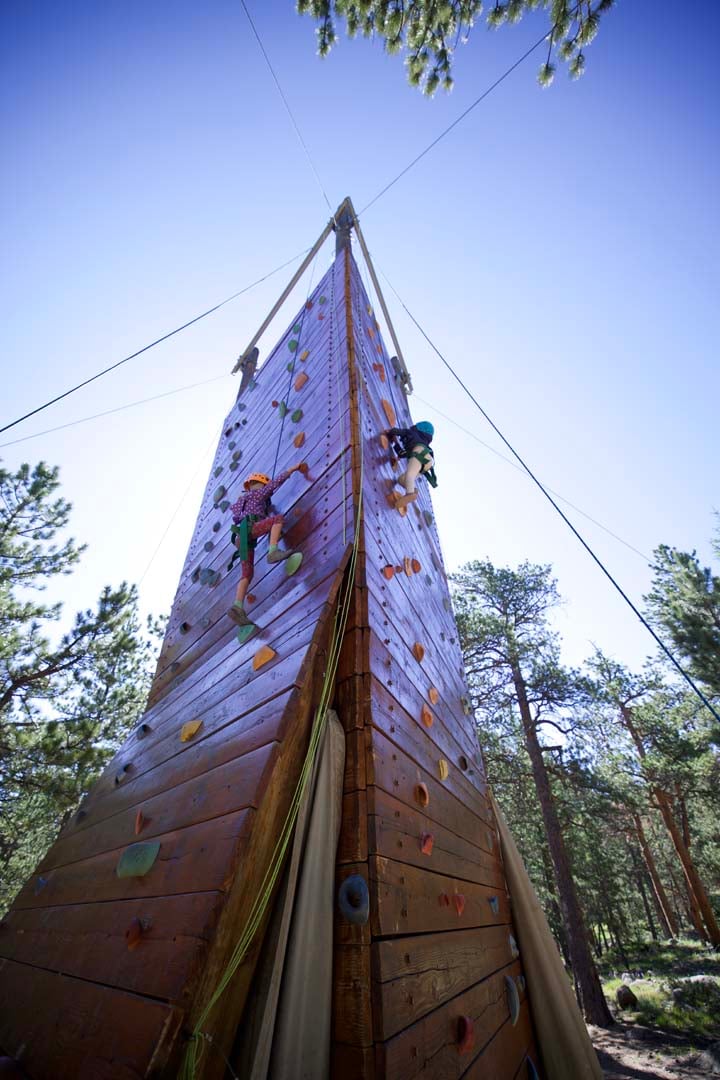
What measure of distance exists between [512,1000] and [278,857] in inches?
62.9

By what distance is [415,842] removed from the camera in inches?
66.0

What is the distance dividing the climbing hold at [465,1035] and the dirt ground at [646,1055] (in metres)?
7.18

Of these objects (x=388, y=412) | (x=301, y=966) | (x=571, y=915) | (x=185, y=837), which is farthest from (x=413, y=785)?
(x=571, y=915)

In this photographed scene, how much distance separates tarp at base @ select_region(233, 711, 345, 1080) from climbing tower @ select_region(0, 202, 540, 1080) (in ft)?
0.13

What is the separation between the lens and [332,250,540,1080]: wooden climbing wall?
3.99ft

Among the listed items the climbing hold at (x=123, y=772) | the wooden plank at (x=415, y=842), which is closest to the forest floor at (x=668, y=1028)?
the wooden plank at (x=415, y=842)

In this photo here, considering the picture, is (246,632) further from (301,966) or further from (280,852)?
(301,966)

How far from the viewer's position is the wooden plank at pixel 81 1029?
0.97 metres

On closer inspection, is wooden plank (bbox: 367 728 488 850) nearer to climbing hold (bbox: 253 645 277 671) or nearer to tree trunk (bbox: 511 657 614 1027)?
climbing hold (bbox: 253 645 277 671)

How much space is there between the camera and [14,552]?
8922 millimetres

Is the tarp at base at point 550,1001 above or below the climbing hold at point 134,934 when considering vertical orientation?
below

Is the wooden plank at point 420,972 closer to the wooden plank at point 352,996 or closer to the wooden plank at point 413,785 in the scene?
the wooden plank at point 352,996

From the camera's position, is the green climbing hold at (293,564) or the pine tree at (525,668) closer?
the green climbing hold at (293,564)

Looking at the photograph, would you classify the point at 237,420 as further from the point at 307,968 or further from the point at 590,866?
the point at 590,866
